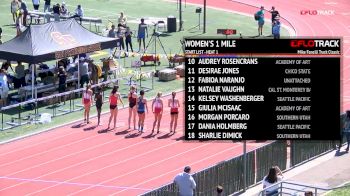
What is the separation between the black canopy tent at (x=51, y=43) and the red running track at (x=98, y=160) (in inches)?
133

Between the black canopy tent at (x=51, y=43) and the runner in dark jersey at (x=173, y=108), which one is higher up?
the black canopy tent at (x=51, y=43)

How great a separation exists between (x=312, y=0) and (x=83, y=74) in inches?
1041

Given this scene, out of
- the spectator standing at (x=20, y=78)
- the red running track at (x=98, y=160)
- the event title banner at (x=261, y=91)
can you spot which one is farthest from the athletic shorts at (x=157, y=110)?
the event title banner at (x=261, y=91)

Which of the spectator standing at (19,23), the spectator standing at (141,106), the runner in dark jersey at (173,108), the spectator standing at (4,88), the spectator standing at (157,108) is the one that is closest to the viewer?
the runner in dark jersey at (173,108)

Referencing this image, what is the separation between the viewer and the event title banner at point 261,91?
2003 cm

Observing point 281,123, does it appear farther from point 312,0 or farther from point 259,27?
point 312,0

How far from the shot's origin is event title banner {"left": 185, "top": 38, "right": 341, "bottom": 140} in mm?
20031

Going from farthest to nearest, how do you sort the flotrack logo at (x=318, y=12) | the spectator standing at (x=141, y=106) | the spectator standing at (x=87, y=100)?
the flotrack logo at (x=318, y=12)
the spectator standing at (x=87, y=100)
the spectator standing at (x=141, y=106)

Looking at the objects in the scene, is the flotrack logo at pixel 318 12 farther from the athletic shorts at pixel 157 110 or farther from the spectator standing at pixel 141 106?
the spectator standing at pixel 141 106

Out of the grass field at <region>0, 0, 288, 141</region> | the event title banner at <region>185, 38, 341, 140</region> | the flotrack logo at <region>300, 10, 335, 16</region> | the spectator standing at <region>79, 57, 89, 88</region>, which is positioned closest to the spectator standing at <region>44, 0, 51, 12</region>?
the grass field at <region>0, 0, 288, 141</region>

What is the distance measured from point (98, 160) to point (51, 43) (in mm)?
8066

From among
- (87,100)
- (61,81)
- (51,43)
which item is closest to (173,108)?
(87,100)

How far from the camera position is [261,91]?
20312 mm

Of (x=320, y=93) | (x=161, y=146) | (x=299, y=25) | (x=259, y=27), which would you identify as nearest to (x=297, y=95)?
(x=320, y=93)
